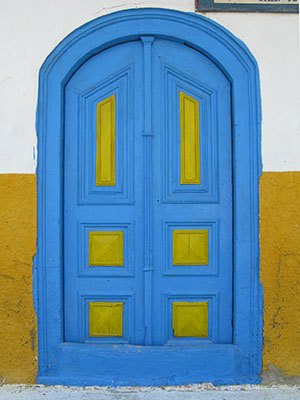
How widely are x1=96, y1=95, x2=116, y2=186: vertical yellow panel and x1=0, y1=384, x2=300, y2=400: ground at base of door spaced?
147 cm

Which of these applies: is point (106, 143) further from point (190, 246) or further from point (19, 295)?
point (19, 295)

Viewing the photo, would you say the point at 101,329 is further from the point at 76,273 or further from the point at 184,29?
the point at 184,29

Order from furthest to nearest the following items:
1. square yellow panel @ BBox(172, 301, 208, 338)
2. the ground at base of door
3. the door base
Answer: square yellow panel @ BBox(172, 301, 208, 338) → the door base → the ground at base of door

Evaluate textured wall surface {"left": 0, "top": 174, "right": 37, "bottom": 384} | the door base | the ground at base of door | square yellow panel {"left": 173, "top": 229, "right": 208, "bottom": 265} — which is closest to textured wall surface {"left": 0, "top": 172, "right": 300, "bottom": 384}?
textured wall surface {"left": 0, "top": 174, "right": 37, "bottom": 384}

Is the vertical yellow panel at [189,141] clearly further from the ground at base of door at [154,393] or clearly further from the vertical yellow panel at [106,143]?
the ground at base of door at [154,393]

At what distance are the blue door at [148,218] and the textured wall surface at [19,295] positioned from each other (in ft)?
0.83

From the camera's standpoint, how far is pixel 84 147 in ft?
9.26

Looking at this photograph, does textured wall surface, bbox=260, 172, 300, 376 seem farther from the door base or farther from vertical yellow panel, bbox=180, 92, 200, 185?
vertical yellow panel, bbox=180, 92, 200, 185

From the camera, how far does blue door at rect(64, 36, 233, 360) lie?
279 centimetres

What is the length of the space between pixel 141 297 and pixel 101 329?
0.38m

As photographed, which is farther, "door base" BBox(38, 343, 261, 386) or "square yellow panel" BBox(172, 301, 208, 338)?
"square yellow panel" BBox(172, 301, 208, 338)

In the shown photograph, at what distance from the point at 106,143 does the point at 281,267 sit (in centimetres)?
157

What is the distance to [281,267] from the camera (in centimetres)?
269

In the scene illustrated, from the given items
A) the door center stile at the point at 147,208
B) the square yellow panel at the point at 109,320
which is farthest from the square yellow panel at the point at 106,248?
the square yellow panel at the point at 109,320
